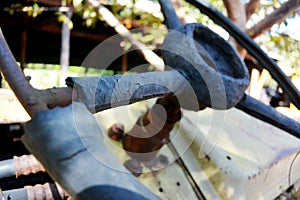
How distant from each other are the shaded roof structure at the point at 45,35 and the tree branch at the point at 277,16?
2.75m

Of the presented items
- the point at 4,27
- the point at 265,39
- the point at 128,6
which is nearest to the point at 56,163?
the point at 128,6

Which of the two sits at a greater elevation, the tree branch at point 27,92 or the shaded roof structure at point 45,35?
the tree branch at point 27,92

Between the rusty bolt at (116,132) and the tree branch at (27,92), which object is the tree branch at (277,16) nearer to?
the rusty bolt at (116,132)

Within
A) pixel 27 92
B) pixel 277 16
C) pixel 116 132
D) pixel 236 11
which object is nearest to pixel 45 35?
pixel 236 11

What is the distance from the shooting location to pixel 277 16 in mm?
2713

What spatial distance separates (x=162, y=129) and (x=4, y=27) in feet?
19.5

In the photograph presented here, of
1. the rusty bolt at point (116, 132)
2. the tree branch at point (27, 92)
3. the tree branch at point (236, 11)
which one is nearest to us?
the tree branch at point (27, 92)

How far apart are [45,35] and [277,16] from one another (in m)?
5.65

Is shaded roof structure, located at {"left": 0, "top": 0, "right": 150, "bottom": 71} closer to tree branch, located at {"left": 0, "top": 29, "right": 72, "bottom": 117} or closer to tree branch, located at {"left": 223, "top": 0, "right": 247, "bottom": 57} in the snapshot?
tree branch, located at {"left": 223, "top": 0, "right": 247, "bottom": 57}

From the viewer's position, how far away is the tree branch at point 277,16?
265cm

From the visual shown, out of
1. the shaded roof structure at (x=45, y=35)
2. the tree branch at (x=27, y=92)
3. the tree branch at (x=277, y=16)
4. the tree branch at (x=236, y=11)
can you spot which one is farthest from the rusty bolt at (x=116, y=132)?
the shaded roof structure at (x=45, y=35)

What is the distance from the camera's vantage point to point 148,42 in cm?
392

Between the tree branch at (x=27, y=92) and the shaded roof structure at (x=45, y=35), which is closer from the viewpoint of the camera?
the tree branch at (x=27, y=92)

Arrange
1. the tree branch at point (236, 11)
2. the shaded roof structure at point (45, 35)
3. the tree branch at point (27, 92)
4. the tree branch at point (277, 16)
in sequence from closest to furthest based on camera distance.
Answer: the tree branch at point (27, 92) < the tree branch at point (277, 16) < the tree branch at point (236, 11) < the shaded roof structure at point (45, 35)
